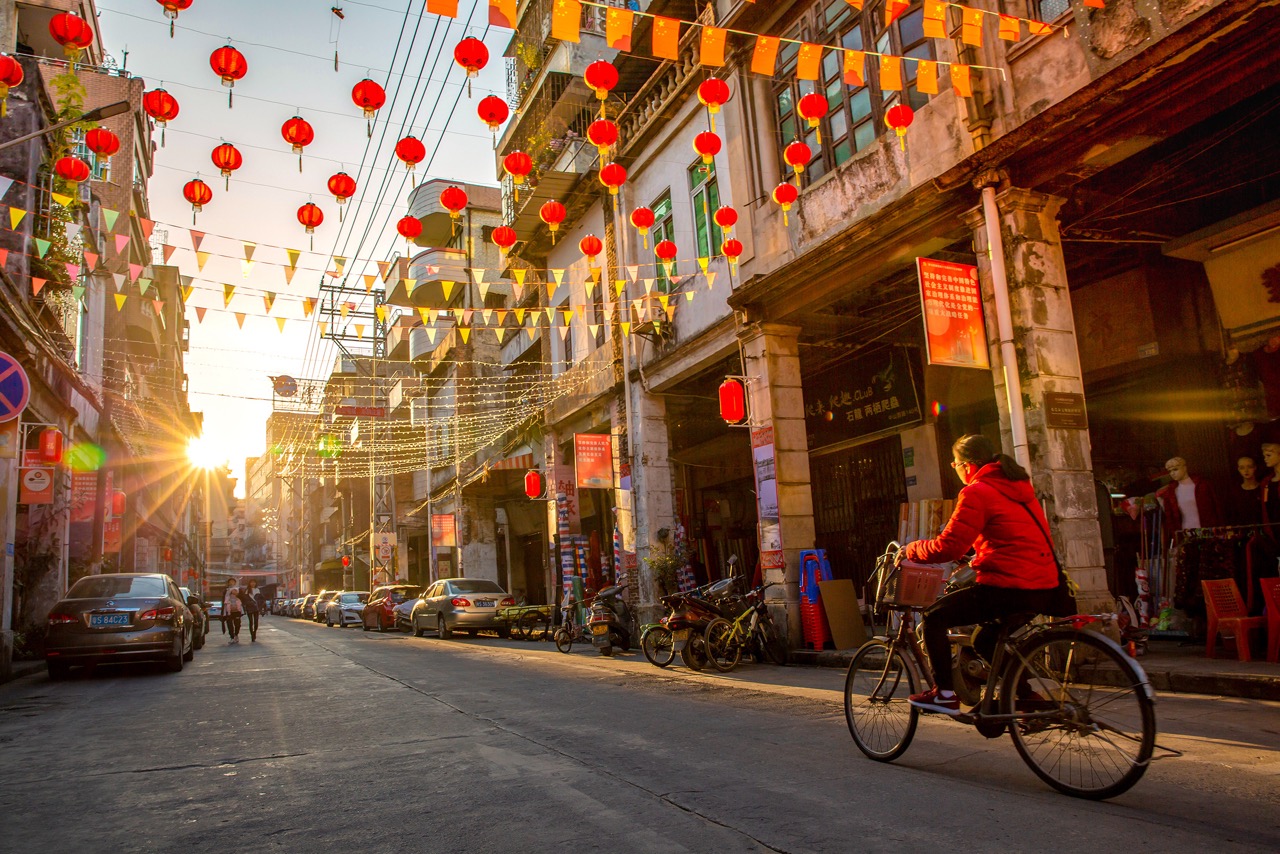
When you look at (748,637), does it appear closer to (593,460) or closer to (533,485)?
(593,460)

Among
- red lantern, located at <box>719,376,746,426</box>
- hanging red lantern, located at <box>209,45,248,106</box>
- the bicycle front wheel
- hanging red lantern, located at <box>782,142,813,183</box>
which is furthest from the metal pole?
hanging red lantern, located at <box>209,45,248,106</box>

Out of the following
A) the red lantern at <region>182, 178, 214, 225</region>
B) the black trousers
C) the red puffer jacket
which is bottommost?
the black trousers

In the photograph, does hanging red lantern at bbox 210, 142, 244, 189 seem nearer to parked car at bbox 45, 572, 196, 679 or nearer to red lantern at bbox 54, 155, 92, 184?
red lantern at bbox 54, 155, 92, 184

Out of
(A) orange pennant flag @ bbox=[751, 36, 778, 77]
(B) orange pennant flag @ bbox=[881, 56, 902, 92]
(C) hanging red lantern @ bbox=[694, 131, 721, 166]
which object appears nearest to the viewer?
(A) orange pennant flag @ bbox=[751, 36, 778, 77]

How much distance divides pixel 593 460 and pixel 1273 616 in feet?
42.1

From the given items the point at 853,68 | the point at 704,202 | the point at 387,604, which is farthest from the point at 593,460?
the point at 387,604

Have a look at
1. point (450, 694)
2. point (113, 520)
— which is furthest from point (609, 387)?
point (113, 520)

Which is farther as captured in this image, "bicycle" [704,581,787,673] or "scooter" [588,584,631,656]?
"scooter" [588,584,631,656]

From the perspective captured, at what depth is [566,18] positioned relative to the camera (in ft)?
23.7

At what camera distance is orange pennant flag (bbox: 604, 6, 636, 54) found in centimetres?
734

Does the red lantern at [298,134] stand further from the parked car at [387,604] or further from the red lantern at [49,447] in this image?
the parked car at [387,604]

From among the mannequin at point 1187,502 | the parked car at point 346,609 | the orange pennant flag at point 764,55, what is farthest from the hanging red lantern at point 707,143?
the parked car at point 346,609

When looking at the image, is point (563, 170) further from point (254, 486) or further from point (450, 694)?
point (254, 486)

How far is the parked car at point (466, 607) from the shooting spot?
69.1 ft
